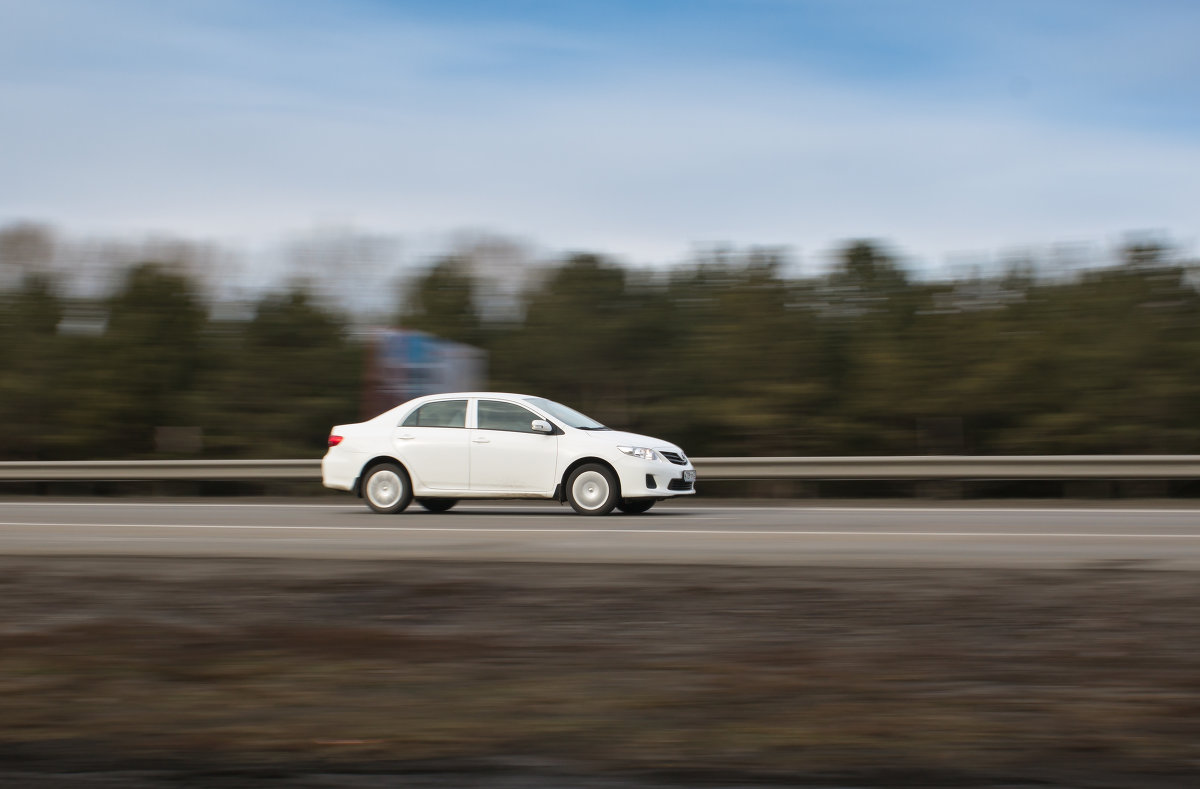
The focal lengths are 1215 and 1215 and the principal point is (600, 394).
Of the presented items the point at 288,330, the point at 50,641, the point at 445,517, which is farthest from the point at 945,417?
the point at 50,641

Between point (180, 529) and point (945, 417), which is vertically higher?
point (945, 417)

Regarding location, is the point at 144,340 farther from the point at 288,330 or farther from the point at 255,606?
the point at 255,606

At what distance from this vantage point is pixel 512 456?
14.8m

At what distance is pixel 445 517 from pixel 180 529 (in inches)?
126

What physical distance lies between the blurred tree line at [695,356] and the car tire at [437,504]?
9.22 metres

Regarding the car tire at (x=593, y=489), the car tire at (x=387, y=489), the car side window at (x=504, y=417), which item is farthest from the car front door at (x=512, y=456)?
the car tire at (x=387, y=489)

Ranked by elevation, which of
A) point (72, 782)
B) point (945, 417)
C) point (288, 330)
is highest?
point (288, 330)

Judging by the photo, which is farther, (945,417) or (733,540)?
(945,417)

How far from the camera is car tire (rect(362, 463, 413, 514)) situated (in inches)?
602

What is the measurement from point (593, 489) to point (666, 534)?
2966 mm

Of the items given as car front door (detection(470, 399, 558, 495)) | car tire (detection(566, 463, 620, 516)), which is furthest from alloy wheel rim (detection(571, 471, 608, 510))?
car front door (detection(470, 399, 558, 495))

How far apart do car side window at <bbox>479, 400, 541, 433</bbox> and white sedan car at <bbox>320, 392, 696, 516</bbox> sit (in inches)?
0.5

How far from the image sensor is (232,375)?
27.0 meters

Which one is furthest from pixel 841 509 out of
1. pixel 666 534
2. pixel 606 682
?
pixel 606 682
